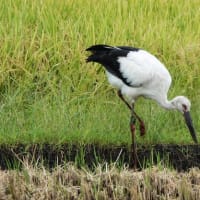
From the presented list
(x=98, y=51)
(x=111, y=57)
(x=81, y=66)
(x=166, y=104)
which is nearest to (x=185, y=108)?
(x=166, y=104)

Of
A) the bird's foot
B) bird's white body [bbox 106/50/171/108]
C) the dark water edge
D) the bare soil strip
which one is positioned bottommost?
the bare soil strip

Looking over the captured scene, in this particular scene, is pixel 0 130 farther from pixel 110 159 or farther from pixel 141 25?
pixel 141 25

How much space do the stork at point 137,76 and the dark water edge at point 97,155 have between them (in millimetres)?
186

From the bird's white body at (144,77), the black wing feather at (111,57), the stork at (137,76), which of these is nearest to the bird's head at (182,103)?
the stork at (137,76)

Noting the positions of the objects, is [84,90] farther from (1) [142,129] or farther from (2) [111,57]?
(1) [142,129]

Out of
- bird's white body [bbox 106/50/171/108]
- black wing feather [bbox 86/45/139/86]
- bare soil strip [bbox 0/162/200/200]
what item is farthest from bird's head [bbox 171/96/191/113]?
bare soil strip [bbox 0/162/200/200]

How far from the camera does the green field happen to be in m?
6.25

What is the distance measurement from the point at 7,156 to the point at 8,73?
1.35m

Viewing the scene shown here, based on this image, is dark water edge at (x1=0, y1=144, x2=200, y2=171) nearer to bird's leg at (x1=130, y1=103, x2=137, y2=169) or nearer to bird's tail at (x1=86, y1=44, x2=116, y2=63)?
bird's leg at (x1=130, y1=103, x2=137, y2=169)

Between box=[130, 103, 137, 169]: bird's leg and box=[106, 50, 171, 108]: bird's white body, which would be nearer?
box=[130, 103, 137, 169]: bird's leg

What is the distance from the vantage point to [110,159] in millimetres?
5844

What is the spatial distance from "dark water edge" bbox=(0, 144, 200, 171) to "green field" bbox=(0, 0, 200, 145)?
0.08m

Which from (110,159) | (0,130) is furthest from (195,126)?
(0,130)

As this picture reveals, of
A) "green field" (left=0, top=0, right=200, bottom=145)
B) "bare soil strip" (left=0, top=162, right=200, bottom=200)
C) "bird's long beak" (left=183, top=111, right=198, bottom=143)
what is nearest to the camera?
"bare soil strip" (left=0, top=162, right=200, bottom=200)
